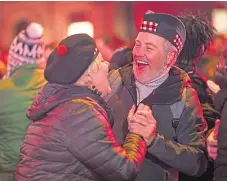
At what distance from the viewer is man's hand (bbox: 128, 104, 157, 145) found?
311 cm

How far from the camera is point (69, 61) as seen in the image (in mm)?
2922

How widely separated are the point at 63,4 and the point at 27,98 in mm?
13170

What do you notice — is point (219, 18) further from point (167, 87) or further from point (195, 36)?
point (167, 87)

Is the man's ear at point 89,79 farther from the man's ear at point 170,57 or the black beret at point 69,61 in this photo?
the man's ear at point 170,57

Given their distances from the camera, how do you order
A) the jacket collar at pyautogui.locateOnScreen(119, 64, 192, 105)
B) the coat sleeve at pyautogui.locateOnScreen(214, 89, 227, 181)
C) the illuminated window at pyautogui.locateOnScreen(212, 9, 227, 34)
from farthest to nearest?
1. the illuminated window at pyautogui.locateOnScreen(212, 9, 227, 34)
2. the jacket collar at pyautogui.locateOnScreen(119, 64, 192, 105)
3. the coat sleeve at pyautogui.locateOnScreen(214, 89, 227, 181)

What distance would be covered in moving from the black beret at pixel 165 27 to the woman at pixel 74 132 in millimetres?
648

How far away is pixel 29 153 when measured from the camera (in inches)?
115

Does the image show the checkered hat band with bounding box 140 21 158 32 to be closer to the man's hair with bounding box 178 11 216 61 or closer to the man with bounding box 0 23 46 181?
the man's hair with bounding box 178 11 216 61

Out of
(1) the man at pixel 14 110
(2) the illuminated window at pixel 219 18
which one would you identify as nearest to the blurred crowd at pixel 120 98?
(1) the man at pixel 14 110

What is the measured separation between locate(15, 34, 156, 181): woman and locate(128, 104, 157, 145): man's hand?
0.20 ft

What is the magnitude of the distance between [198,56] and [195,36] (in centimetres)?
17

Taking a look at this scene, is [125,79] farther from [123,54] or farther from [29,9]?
[29,9]

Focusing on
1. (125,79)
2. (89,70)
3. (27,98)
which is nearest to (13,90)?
(27,98)

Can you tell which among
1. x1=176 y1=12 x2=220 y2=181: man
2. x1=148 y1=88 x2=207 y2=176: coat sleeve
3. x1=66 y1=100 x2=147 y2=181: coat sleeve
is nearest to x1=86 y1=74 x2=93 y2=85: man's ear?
x1=66 y1=100 x2=147 y2=181: coat sleeve
